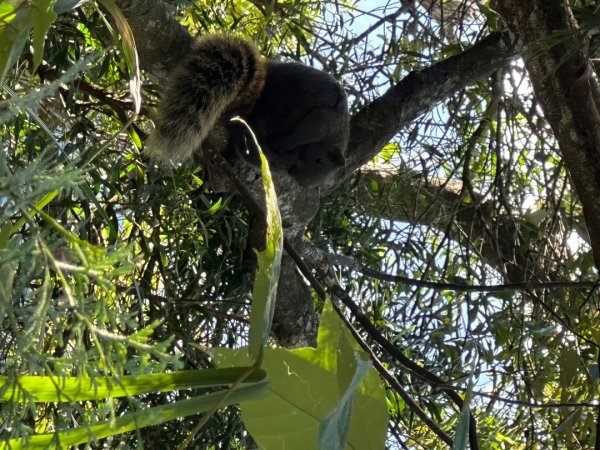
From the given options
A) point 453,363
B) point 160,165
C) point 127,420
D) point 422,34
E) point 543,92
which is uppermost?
point 422,34

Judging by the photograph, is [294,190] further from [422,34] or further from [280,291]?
[422,34]

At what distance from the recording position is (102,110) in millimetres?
1579

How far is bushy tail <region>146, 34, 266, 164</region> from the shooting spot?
54.9 inches

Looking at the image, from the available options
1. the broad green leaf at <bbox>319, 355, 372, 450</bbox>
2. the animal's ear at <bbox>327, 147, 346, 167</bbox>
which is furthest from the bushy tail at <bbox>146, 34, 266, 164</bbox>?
the broad green leaf at <bbox>319, 355, 372, 450</bbox>

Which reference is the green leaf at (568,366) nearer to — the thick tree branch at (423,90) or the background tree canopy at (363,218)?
the background tree canopy at (363,218)

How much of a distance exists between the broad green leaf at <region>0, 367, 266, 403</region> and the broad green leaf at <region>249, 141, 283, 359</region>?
1.3 inches

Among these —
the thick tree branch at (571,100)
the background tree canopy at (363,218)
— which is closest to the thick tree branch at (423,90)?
the background tree canopy at (363,218)

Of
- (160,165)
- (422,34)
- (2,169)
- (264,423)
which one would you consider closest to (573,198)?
(422,34)

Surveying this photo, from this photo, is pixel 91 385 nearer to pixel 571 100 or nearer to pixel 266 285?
pixel 266 285

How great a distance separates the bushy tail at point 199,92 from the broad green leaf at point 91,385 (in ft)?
3.28

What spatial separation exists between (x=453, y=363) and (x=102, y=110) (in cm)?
106

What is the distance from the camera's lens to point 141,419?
36 cm

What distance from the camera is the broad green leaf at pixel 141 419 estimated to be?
365 mm

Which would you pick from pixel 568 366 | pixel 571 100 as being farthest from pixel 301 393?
pixel 568 366
